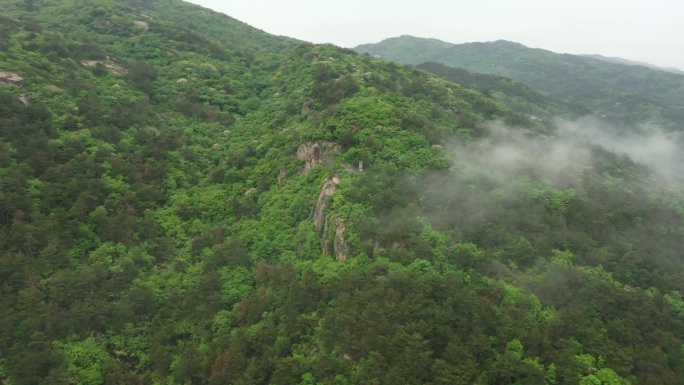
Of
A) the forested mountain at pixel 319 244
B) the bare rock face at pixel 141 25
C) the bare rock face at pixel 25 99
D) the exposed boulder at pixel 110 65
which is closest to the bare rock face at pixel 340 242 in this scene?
the forested mountain at pixel 319 244

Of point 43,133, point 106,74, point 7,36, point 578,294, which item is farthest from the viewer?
point 106,74

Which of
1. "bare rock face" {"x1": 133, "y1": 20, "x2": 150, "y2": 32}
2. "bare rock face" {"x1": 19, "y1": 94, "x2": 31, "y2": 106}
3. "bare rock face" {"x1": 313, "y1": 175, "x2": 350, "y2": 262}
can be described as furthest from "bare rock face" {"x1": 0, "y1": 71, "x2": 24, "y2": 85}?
"bare rock face" {"x1": 313, "y1": 175, "x2": 350, "y2": 262}

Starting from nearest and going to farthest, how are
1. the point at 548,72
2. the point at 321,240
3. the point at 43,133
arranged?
the point at 321,240, the point at 43,133, the point at 548,72

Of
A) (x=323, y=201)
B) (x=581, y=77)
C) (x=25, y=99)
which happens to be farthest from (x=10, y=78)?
(x=581, y=77)

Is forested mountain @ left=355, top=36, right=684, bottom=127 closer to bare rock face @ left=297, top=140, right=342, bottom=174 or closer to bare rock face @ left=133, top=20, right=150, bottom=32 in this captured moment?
bare rock face @ left=297, top=140, right=342, bottom=174

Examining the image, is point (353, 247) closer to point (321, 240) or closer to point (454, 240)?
point (321, 240)

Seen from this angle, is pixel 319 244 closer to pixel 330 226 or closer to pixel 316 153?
pixel 330 226

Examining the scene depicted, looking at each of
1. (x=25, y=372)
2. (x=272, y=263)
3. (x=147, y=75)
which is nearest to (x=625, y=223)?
(x=272, y=263)
